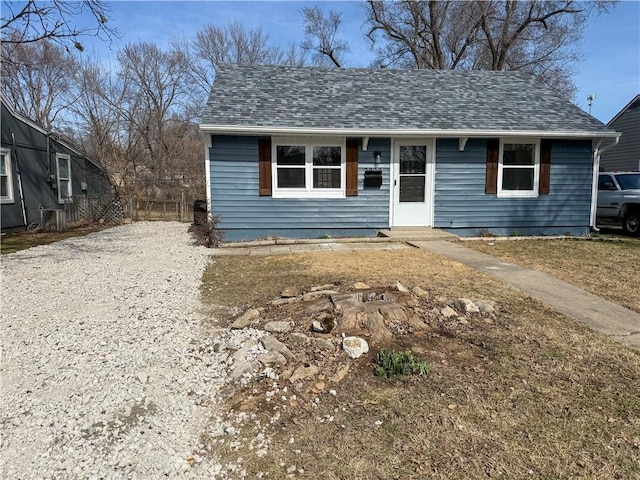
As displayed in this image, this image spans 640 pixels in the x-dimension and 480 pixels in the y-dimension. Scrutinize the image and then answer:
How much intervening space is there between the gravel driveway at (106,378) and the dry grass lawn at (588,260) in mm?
4520

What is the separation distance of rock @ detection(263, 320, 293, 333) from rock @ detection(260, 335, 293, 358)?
0.22 m

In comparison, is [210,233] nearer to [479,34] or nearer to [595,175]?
[595,175]

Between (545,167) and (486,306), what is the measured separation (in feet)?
24.0

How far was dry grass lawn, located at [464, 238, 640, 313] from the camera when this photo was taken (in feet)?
17.4

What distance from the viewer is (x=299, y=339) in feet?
11.6

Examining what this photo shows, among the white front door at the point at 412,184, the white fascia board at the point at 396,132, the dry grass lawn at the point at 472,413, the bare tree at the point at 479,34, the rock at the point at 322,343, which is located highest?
the bare tree at the point at 479,34

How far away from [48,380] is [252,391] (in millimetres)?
1449

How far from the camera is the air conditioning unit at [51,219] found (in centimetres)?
1195

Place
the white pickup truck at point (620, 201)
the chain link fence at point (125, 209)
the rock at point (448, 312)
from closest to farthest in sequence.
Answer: the rock at point (448, 312) < the white pickup truck at point (620, 201) < the chain link fence at point (125, 209)

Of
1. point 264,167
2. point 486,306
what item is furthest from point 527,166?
point 486,306

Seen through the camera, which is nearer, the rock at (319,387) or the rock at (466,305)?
the rock at (319,387)

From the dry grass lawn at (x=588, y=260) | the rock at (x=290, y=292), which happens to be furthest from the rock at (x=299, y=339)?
the dry grass lawn at (x=588, y=260)

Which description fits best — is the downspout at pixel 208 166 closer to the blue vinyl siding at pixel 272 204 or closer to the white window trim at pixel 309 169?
the blue vinyl siding at pixel 272 204

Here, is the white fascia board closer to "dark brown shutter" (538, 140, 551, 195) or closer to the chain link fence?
"dark brown shutter" (538, 140, 551, 195)
